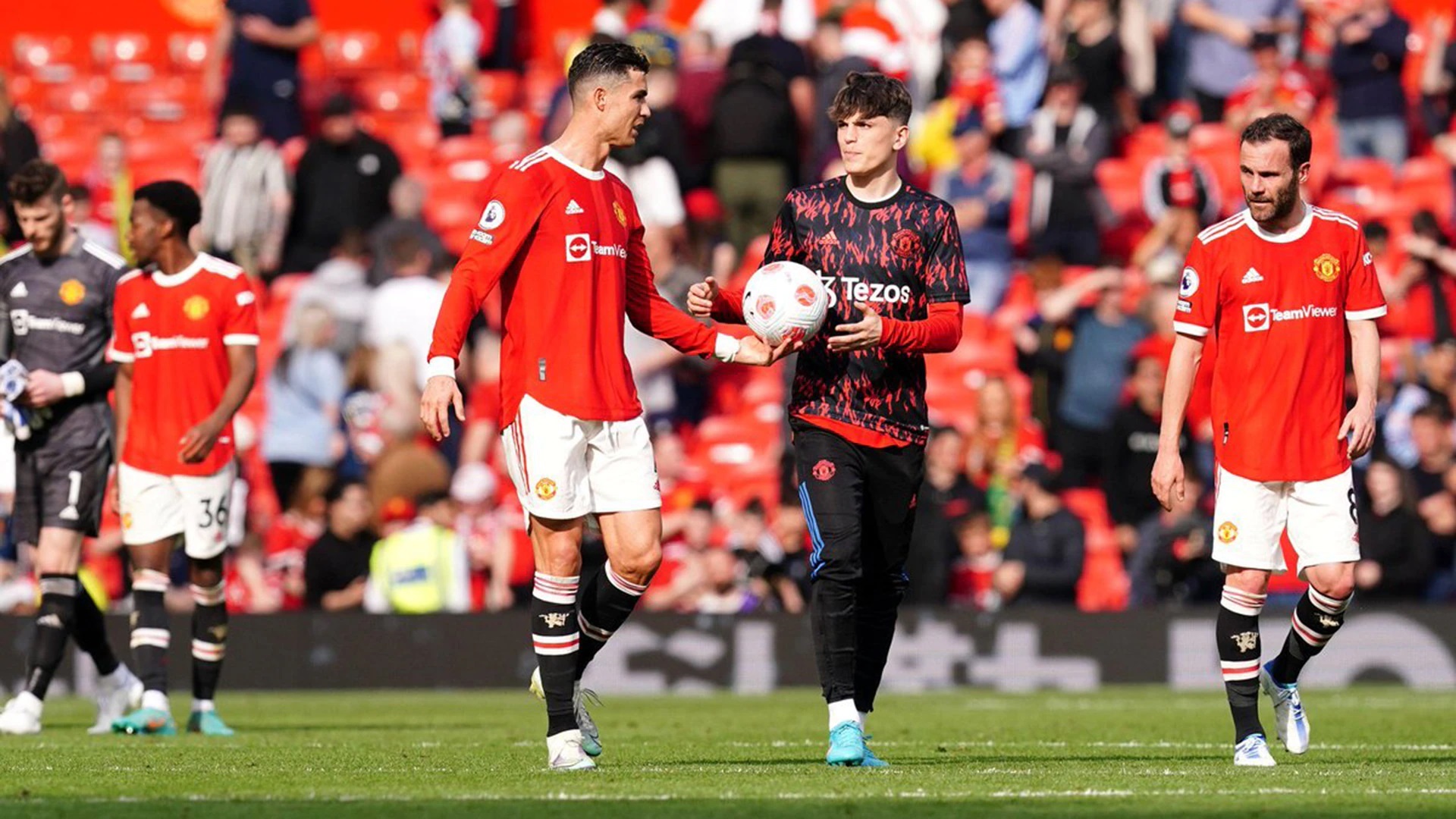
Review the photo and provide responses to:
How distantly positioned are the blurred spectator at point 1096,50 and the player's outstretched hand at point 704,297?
12784 mm

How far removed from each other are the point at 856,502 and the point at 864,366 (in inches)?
22.0

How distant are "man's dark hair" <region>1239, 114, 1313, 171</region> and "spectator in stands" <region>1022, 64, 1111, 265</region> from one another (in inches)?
453

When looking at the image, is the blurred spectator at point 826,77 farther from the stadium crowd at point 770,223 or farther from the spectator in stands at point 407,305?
the spectator in stands at point 407,305

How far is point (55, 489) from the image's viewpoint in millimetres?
12773

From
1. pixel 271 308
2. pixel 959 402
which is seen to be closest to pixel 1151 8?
pixel 959 402

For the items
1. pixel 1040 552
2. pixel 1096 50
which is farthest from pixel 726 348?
pixel 1096 50

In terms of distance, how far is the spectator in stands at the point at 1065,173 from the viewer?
21.1 meters

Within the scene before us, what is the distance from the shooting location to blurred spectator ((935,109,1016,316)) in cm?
2136

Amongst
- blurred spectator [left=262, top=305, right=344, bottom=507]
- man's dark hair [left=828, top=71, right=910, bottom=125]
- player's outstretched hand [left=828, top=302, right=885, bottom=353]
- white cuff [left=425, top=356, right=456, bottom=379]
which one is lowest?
blurred spectator [left=262, top=305, right=344, bottom=507]

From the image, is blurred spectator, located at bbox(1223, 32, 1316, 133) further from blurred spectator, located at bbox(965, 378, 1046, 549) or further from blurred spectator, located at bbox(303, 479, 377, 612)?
blurred spectator, located at bbox(303, 479, 377, 612)

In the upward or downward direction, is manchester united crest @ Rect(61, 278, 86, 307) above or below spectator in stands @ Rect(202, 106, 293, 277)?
below

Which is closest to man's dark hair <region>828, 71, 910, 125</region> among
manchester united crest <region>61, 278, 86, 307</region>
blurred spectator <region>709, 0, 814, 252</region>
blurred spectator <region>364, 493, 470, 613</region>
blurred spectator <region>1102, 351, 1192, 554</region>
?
manchester united crest <region>61, 278, 86, 307</region>

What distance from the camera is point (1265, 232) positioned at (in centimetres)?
980

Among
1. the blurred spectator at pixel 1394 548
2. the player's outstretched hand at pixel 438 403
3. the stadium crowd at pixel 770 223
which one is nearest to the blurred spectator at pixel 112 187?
the stadium crowd at pixel 770 223
